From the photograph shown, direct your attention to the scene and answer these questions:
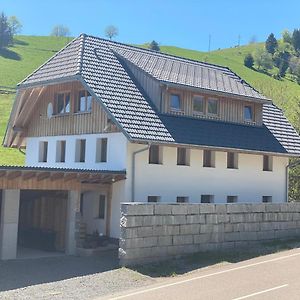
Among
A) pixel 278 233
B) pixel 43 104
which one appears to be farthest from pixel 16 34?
→ pixel 278 233

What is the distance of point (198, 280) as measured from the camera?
16641 millimetres

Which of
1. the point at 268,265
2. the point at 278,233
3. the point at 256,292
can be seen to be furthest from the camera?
the point at 278,233

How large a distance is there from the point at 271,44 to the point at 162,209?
123m

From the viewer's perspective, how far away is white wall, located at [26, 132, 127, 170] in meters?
24.0

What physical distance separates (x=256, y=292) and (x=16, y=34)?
421 feet

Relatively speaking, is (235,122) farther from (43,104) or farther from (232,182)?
(43,104)

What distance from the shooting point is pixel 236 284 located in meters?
15.7

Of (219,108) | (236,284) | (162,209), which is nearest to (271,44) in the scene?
(219,108)

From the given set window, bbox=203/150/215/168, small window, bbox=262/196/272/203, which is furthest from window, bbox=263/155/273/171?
window, bbox=203/150/215/168

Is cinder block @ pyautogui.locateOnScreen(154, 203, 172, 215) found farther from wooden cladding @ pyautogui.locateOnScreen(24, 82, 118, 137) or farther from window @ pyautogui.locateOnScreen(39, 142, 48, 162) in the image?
window @ pyautogui.locateOnScreen(39, 142, 48, 162)

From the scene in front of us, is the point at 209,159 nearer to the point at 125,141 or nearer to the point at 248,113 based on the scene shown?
the point at 248,113

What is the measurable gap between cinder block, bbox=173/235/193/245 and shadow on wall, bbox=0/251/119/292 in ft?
7.31

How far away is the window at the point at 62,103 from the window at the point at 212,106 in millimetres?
6946

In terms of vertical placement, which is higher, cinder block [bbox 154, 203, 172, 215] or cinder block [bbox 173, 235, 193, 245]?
cinder block [bbox 154, 203, 172, 215]
